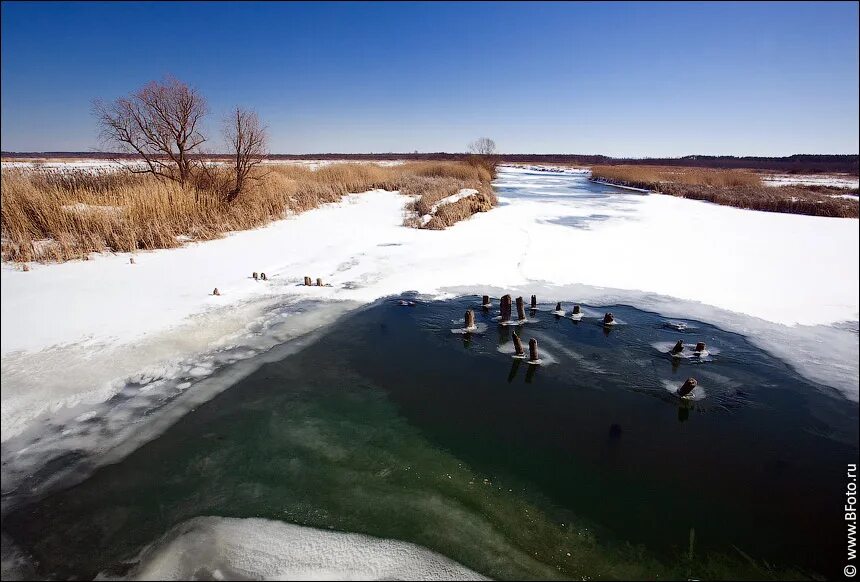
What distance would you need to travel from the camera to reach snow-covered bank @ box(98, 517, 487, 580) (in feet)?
7.86

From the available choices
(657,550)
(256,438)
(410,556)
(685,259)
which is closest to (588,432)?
(657,550)

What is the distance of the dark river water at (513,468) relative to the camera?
2643 millimetres

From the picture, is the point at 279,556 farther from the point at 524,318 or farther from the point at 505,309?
the point at 524,318

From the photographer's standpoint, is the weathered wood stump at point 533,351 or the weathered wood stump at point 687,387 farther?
the weathered wood stump at point 533,351

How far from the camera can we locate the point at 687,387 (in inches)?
166

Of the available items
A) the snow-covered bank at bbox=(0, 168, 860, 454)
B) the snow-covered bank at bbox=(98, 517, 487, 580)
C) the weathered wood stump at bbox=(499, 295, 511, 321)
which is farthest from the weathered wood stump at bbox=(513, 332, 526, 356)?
the snow-covered bank at bbox=(98, 517, 487, 580)

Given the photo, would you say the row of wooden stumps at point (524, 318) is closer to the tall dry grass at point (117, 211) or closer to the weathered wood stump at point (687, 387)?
the weathered wood stump at point (687, 387)

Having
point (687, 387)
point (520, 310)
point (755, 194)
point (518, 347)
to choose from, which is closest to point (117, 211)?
point (520, 310)

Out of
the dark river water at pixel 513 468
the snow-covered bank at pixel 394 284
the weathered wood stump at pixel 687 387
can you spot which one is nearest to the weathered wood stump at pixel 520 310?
the dark river water at pixel 513 468

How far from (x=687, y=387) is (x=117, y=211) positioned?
36.7 ft

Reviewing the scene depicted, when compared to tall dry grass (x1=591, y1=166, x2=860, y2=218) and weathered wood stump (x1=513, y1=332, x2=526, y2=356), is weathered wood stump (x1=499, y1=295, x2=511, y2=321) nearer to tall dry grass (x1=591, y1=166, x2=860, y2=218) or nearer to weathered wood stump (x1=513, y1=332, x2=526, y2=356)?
weathered wood stump (x1=513, y1=332, x2=526, y2=356)

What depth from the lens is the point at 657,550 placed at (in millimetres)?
2662

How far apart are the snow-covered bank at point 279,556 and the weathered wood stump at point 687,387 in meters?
3.06

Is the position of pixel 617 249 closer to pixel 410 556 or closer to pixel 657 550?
pixel 657 550
